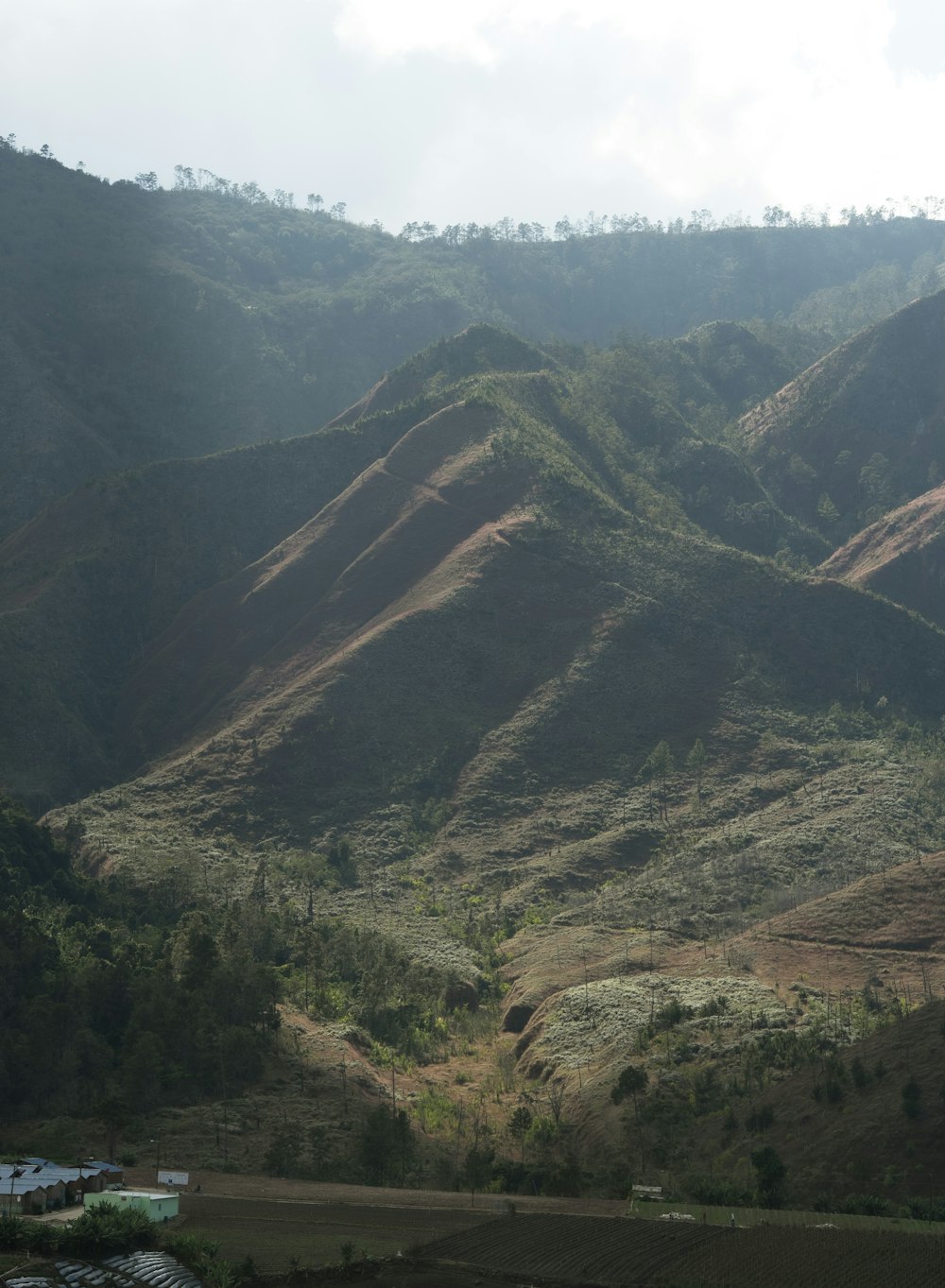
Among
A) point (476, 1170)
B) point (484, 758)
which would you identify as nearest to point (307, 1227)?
point (476, 1170)

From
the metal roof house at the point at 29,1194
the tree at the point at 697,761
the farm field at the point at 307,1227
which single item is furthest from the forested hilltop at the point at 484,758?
the metal roof house at the point at 29,1194

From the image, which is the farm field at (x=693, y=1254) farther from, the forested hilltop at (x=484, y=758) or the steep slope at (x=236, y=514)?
the steep slope at (x=236, y=514)

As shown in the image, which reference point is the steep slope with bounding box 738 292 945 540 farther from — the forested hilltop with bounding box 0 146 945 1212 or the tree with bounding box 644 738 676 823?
the tree with bounding box 644 738 676 823

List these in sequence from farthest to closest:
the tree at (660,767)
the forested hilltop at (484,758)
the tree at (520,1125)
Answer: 1. the tree at (660,767)
2. the forested hilltop at (484,758)
3. the tree at (520,1125)

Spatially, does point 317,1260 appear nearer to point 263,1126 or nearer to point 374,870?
point 263,1126

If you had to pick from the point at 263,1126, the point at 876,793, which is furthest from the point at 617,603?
the point at 263,1126

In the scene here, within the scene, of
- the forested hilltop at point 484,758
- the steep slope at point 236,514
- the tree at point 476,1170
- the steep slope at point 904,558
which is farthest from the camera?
the steep slope at point 904,558

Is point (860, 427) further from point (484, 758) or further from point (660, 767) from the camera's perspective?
point (484, 758)
